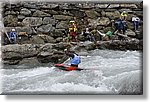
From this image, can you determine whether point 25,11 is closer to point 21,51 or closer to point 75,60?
point 21,51

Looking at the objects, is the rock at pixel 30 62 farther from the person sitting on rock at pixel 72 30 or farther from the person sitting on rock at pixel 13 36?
the person sitting on rock at pixel 72 30

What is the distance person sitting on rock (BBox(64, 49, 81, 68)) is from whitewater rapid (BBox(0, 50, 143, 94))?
0.07 ft

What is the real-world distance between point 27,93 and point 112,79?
47 centimetres

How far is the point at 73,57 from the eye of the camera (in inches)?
72.4

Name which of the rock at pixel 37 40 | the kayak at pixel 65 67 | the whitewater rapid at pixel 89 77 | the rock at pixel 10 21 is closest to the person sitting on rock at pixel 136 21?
the whitewater rapid at pixel 89 77

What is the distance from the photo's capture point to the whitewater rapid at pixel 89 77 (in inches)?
71.3

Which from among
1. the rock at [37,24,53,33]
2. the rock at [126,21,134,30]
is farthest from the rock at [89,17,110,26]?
the rock at [37,24,53,33]

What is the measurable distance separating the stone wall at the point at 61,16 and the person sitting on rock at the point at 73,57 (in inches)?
3.3

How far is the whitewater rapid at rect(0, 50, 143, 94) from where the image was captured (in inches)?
71.3

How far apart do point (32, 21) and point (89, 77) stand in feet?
1.44

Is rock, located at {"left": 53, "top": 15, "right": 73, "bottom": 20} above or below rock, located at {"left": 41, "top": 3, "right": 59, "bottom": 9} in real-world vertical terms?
below

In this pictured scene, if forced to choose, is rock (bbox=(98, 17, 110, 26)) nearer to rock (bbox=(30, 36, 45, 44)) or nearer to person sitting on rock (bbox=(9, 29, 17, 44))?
rock (bbox=(30, 36, 45, 44))

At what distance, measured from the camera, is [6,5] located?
1.82 meters

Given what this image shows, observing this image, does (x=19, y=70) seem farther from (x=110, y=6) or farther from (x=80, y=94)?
(x=110, y=6)
